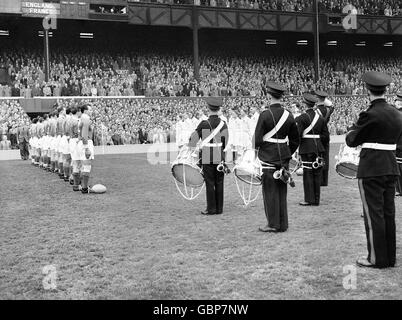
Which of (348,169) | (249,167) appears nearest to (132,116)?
(348,169)

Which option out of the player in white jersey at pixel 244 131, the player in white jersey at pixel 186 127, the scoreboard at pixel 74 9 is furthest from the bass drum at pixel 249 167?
the scoreboard at pixel 74 9

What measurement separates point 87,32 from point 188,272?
38.1 m

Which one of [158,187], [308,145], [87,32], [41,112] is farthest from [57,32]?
[308,145]

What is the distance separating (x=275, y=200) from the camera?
26.1 feet

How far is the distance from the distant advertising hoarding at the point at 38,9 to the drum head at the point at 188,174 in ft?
93.0

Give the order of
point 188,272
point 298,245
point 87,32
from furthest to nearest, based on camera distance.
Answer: point 87,32 < point 298,245 < point 188,272

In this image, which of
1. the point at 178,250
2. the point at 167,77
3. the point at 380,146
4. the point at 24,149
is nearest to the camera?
the point at 380,146

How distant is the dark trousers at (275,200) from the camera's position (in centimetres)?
796

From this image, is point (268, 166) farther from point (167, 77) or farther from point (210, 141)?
point (167, 77)

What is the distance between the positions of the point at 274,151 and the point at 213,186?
180 centimetres

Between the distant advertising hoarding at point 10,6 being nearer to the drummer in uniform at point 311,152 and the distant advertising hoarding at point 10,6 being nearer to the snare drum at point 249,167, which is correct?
the drummer in uniform at point 311,152

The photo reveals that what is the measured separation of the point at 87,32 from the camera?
41.9 metres

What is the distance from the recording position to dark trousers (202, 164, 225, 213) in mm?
9547

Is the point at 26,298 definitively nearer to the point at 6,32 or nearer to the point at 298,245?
the point at 298,245
